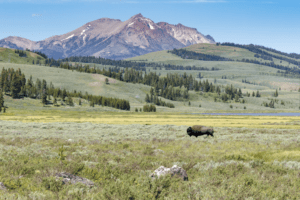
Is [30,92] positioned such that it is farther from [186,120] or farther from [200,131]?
[200,131]

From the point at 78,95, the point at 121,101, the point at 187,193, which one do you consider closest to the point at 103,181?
the point at 187,193

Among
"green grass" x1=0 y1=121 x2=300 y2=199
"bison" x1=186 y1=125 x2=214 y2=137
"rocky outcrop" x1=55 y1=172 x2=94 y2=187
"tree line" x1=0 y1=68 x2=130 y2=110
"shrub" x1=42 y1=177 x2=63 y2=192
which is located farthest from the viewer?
"tree line" x1=0 y1=68 x2=130 y2=110

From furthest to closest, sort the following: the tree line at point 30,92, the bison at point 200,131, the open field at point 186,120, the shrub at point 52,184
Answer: the tree line at point 30,92 < the open field at point 186,120 < the bison at point 200,131 < the shrub at point 52,184

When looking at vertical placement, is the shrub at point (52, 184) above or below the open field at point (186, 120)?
above

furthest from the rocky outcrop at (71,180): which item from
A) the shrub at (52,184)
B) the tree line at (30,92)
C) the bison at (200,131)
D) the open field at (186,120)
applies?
the tree line at (30,92)

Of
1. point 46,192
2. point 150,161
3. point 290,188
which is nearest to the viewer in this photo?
point 46,192

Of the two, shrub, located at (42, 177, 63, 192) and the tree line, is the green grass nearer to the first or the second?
shrub, located at (42, 177, 63, 192)

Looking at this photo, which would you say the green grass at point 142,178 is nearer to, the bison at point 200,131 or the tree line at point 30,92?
the bison at point 200,131

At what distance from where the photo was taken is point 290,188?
9.22 meters

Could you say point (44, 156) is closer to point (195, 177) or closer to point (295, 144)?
point (195, 177)

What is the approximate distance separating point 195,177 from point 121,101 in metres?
147

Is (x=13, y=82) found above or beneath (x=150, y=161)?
above

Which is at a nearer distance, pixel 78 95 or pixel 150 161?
pixel 150 161

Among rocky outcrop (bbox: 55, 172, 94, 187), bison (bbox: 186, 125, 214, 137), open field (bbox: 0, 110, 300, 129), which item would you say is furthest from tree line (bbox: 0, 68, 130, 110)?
rocky outcrop (bbox: 55, 172, 94, 187)
